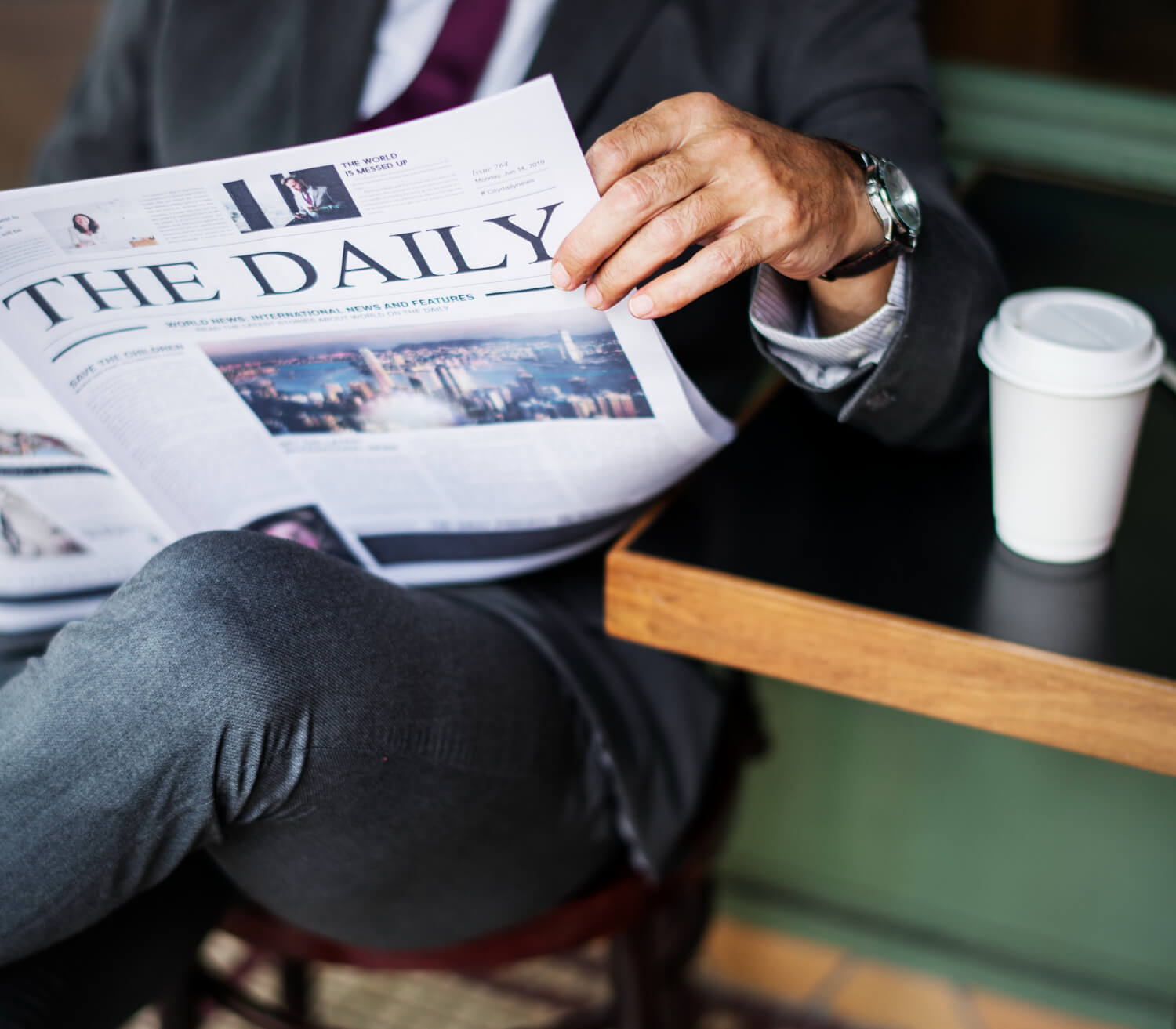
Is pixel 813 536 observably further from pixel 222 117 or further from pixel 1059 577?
pixel 222 117

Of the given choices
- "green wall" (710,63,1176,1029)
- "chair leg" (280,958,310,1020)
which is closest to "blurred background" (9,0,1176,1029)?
"green wall" (710,63,1176,1029)

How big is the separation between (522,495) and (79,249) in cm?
28

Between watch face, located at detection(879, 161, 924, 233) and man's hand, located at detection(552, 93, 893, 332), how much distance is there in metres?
0.05

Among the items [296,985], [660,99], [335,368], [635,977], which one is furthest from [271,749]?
[296,985]

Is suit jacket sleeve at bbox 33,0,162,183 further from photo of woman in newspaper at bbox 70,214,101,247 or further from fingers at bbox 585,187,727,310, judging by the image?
fingers at bbox 585,187,727,310

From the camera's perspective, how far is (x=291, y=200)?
52cm

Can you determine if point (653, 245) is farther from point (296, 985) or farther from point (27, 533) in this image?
point (296, 985)

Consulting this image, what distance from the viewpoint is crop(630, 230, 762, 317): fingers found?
54 centimetres

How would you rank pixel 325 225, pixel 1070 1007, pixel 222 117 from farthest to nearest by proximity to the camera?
pixel 1070 1007 < pixel 222 117 < pixel 325 225

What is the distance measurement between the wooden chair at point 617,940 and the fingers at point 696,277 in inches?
17.8

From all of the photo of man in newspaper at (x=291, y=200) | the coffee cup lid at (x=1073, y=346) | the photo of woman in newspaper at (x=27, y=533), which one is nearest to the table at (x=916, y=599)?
the coffee cup lid at (x=1073, y=346)

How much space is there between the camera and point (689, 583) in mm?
598

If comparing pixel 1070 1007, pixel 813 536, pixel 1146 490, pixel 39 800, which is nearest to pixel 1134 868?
pixel 1070 1007

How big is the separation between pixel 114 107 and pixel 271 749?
2.55 ft
